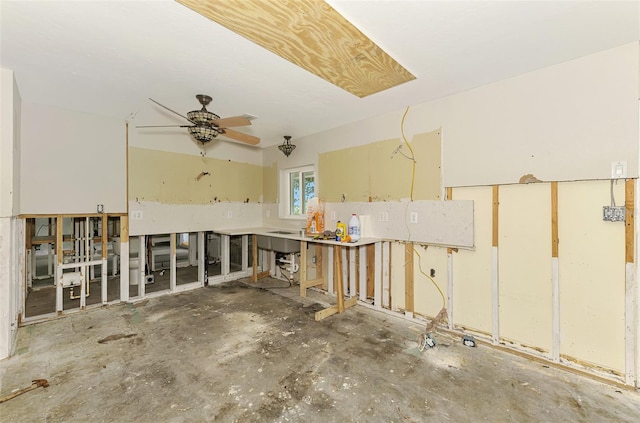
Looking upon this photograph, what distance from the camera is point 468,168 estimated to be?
2490 millimetres

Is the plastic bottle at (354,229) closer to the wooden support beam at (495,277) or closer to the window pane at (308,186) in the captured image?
the window pane at (308,186)

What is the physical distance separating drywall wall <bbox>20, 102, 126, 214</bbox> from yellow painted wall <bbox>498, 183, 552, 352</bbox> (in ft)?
14.1

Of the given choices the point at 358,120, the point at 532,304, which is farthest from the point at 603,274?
the point at 358,120

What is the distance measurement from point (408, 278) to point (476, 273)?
68 cm

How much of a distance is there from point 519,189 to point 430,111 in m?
1.12

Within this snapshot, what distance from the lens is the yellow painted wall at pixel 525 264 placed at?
83.3 inches

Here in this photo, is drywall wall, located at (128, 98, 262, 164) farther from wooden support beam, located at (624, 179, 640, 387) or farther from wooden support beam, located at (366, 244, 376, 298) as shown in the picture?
wooden support beam, located at (624, 179, 640, 387)

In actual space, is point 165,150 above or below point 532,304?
above

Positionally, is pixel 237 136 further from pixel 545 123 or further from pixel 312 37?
pixel 545 123

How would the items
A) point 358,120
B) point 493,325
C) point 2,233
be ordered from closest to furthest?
point 2,233 < point 493,325 < point 358,120

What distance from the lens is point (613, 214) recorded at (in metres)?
1.84

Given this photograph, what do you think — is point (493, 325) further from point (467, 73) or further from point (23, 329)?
point (23, 329)

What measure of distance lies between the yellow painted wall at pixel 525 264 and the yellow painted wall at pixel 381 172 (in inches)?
26.2

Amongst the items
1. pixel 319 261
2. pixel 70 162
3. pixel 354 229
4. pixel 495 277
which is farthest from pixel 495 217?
pixel 70 162
